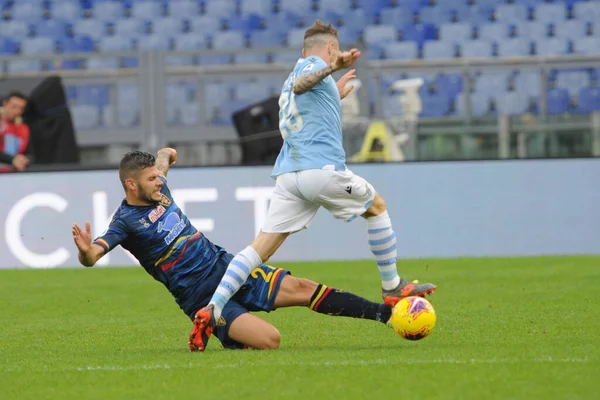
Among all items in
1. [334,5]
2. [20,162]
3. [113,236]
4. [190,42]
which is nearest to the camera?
[113,236]

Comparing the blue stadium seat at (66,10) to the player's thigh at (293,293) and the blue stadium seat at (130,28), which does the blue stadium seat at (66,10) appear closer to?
the blue stadium seat at (130,28)

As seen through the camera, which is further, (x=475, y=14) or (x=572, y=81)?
(x=475, y=14)

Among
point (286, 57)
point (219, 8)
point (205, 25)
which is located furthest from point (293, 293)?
point (219, 8)

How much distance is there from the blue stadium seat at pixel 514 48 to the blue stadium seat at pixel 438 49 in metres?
0.80

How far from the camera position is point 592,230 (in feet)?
46.1

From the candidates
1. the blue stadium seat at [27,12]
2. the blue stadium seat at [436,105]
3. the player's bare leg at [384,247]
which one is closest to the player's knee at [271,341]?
the player's bare leg at [384,247]

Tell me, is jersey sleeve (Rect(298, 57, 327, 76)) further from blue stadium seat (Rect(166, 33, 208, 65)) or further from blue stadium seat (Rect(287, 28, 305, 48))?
blue stadium seat (Rect(166, 33, 208, 65))

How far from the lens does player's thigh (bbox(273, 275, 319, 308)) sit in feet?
22.3

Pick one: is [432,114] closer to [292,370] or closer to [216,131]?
[216,131]

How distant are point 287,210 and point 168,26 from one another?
1394 cm

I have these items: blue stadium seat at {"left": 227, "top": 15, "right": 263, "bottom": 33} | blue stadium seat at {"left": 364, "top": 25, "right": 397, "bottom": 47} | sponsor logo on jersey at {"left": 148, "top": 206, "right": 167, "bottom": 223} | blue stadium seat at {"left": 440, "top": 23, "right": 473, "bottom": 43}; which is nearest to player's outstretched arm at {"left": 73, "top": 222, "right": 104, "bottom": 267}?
sponsor logo on jersey at {"left": 148, "top": 206, "right": 167, "bottom": 223}

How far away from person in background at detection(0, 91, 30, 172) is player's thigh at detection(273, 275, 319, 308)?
8.38 metres

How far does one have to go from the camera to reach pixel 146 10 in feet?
67.9

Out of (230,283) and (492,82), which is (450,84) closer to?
(492,82)
